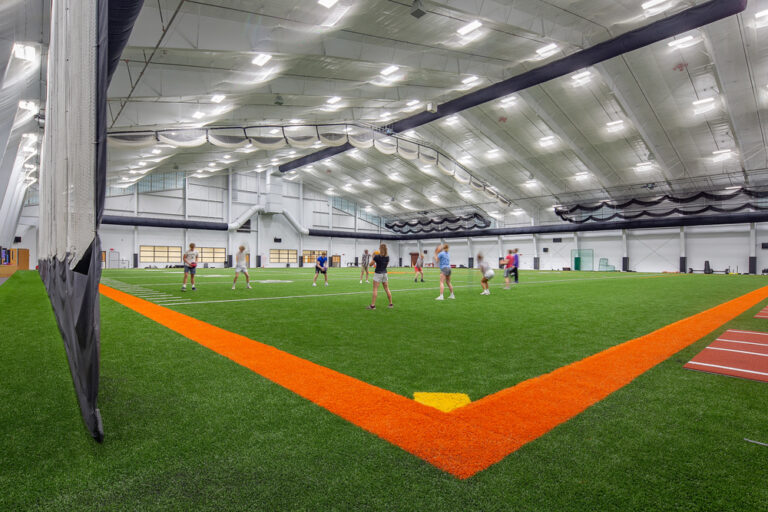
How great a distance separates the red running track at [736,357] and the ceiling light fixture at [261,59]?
557 inches

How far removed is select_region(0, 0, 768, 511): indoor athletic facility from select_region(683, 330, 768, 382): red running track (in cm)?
6

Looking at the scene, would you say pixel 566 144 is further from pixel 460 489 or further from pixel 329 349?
pixel 460 489

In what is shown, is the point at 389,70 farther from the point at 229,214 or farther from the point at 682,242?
the point at 682,242

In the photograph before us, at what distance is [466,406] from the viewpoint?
3273 millimetres

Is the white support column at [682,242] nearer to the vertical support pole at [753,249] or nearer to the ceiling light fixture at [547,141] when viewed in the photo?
the vertical support pole at [753,249]

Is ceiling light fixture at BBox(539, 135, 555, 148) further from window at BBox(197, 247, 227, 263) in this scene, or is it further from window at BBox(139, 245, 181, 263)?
window at BBox(139, 245, 181, 263)

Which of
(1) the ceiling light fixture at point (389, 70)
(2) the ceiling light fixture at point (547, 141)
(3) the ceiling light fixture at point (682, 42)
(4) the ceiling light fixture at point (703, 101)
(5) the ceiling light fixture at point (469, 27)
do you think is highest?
(3) the ceiling light fixture at point (682, 42)

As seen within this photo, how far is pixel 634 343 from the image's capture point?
5648 millimetres

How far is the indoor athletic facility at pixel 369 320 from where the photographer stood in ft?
7.43

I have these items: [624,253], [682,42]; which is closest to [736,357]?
[682,42]

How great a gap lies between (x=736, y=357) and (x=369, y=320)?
5.65 metres

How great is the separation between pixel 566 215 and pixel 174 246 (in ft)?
139

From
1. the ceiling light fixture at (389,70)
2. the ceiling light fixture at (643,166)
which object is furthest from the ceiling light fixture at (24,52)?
the ceiling light fixture at (643,166)

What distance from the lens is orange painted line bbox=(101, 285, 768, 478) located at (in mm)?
2590
